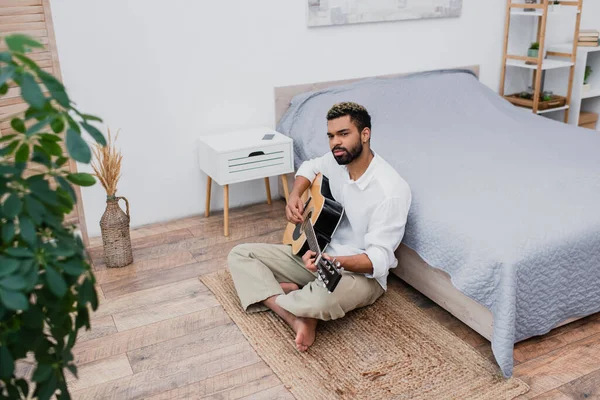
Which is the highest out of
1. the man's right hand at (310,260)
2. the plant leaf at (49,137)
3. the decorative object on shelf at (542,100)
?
the plant leaf at (49,137)

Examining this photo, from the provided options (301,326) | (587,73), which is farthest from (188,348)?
(587,73)

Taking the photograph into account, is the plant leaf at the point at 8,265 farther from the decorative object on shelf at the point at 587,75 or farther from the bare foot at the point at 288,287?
the decorative object on shelf at the point at 587,75

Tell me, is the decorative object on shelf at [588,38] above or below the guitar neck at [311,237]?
above

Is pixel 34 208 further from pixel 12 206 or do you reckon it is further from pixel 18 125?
pixel 18 125

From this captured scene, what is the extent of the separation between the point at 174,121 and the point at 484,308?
1907 millimetres

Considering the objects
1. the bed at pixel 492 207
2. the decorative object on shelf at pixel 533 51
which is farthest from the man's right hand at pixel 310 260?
the decorative object on shelf at pixel 533 51

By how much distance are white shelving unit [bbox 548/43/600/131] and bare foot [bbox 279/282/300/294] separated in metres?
2.73

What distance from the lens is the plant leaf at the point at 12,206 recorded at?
89 cm

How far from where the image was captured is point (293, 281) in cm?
244

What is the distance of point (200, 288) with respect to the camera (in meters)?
2.59

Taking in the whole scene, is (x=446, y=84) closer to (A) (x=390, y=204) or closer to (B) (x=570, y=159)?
(B) (x=570, y=159)

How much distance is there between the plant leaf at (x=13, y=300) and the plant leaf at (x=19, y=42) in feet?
1.15

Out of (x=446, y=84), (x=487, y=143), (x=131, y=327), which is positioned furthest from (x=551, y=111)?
(x=131, y=327)

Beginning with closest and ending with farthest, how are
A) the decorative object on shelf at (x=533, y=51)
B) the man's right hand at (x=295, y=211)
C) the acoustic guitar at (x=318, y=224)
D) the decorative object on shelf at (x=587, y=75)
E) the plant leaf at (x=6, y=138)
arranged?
the plant leaf at (x=6, y=138) < the acoustic guitar at (x=318, y=224) < the man's right hand at (x=295, y=211) < the decorative object on shelf at (x=533, y=51) < the decorative object on shelf at (x=587, y=75)
